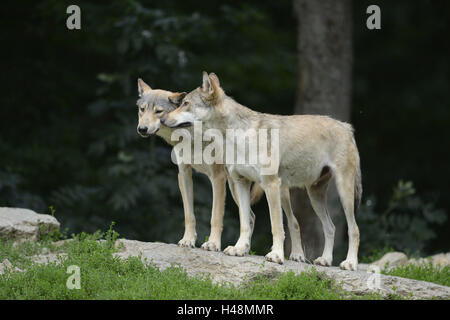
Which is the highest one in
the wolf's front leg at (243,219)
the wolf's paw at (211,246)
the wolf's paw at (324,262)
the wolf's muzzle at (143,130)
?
the wolf's muzzle at (143,130)

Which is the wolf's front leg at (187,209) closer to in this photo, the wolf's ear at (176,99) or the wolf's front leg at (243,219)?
the wolf's front leg at (243,219)

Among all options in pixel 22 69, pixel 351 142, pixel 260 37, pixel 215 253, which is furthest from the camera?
pixel 260 37

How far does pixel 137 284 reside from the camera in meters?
→ 7.60

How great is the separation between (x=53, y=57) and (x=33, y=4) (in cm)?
132

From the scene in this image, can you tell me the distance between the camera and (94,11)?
1473 cm

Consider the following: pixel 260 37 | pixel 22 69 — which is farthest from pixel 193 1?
pixel 22 69

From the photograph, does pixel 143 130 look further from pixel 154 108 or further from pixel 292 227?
pixel 292 227

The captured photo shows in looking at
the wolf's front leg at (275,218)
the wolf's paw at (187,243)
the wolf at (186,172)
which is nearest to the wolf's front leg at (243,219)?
the wolf at (186,172)

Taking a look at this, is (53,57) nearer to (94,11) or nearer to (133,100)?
(94,11)

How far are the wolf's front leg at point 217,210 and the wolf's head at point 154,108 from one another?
1003 millimetres

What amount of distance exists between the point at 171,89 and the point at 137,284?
6974mm

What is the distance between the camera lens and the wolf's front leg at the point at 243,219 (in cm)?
848

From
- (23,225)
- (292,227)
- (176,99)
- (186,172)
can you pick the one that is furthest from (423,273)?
(23,225)
